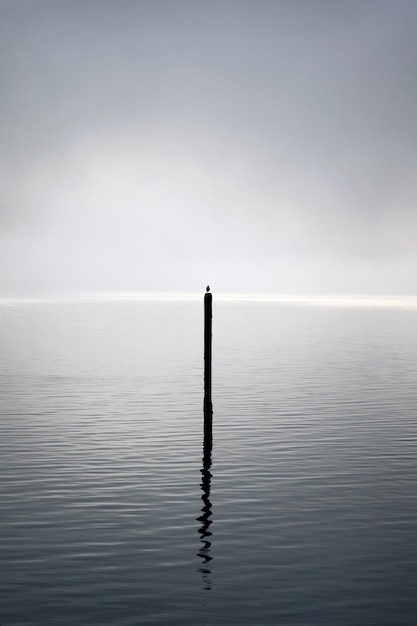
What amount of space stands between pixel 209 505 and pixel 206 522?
6.41ft

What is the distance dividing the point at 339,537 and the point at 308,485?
5.97 meters

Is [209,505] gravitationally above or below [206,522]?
above

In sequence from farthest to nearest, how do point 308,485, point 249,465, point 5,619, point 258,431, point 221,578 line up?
1. point 258,431
2. point 249,465
3. point 308,485
4. point 221,578
5. point 5,619

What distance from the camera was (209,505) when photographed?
26.1 metres

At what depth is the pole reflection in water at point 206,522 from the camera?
1994 centimetres

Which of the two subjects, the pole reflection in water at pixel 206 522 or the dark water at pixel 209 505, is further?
the pole reflection in water at pixel 206 522

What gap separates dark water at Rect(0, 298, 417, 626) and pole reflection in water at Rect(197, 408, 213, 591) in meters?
0.07

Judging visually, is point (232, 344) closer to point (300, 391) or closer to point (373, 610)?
point (300, 391)

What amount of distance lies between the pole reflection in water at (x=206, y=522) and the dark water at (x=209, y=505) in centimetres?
7

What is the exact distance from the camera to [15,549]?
2138cm

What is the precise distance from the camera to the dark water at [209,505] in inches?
715

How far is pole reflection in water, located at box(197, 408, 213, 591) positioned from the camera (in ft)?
65.4

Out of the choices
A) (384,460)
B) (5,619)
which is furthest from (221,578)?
(384,460)

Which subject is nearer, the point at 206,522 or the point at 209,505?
the point at 206,522
